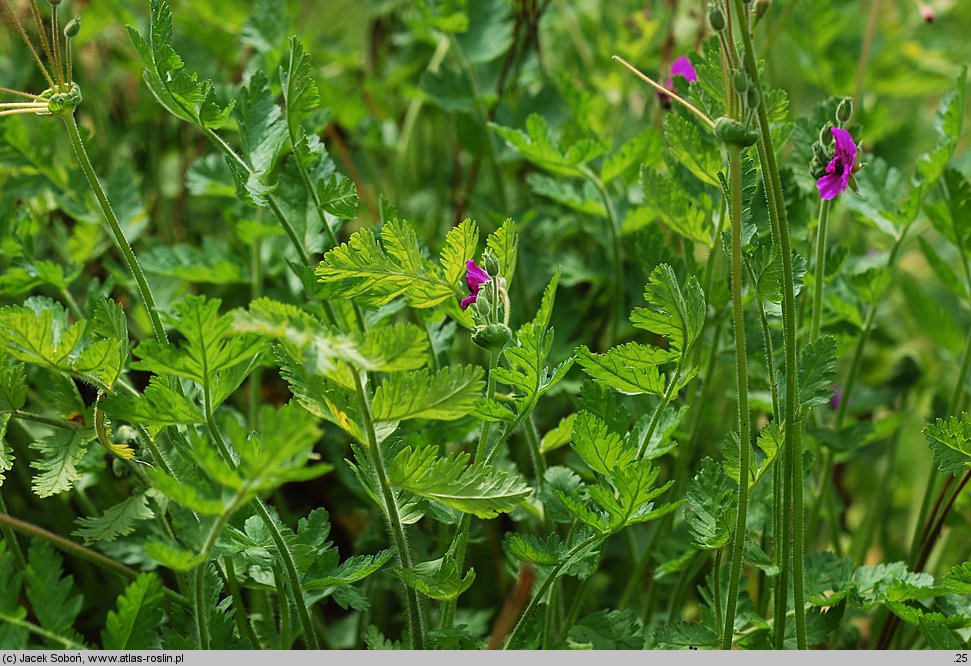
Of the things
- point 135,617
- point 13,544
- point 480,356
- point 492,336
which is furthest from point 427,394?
point 480,356

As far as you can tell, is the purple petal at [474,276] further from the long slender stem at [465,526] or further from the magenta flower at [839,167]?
the magenta flower at [839,167]

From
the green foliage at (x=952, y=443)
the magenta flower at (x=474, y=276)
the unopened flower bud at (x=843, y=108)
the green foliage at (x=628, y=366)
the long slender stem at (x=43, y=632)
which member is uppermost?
the unopened flower bud at (x=843, y=108)

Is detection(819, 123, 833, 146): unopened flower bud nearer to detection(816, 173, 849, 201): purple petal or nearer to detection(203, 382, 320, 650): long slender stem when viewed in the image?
detection(816, 173, 849, 201): purple petal

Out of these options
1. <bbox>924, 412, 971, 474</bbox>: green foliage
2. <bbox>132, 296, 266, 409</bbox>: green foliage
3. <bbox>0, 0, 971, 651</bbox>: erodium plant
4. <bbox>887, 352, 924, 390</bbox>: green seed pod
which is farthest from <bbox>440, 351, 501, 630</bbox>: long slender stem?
<bbox>887, 352, 924, 390</bbox>: green seed pod

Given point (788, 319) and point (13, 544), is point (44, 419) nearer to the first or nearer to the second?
point (13, 544)

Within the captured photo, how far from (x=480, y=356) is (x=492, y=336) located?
0.38 m

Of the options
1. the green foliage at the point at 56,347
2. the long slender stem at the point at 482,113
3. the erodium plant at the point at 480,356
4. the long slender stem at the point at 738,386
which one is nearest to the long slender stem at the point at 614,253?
the erodium plant at the point at 480,356

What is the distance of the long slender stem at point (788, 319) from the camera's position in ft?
1.28

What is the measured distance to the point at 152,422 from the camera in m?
0.41

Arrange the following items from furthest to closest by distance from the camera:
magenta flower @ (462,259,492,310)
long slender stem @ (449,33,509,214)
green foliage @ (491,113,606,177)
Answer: long slender stem @ (449,33,509,214), green foliage @ (491,113,606,177), magenta flower @ (462,259,492,310)

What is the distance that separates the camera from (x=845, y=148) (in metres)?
0.44

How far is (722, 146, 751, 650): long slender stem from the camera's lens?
0.39 metres

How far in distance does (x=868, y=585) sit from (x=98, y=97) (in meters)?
0.77

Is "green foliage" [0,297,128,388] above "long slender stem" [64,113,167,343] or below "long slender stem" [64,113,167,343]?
below
